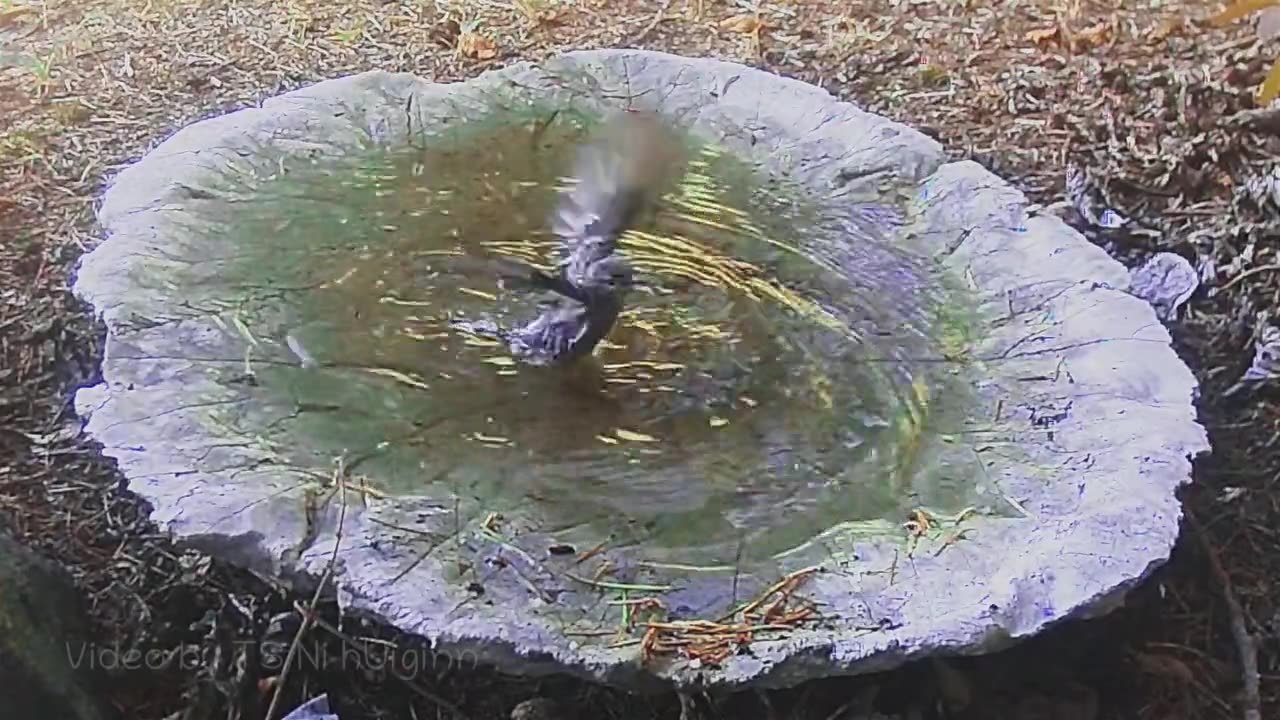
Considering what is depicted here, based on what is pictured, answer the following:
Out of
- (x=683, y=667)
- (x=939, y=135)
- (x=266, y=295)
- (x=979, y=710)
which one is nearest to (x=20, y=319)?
(x=266, y=295)

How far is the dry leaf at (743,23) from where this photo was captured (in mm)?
2764

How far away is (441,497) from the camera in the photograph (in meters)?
1.33

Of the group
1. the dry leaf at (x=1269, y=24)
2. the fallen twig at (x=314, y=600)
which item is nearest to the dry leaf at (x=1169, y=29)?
the dry leaf at (x=1269, y=24)

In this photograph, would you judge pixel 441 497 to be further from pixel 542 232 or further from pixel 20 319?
pixel 20 319

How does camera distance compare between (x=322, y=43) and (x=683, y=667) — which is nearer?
(x=683, y=667)

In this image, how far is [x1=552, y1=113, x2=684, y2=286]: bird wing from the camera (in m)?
1.55

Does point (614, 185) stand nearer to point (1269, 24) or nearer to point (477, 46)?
point (477, 46)

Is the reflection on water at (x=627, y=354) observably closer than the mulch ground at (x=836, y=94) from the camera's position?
Yes

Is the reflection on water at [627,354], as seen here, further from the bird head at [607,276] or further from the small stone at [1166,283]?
the small stone at [1166,283]

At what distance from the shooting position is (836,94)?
8.48ft

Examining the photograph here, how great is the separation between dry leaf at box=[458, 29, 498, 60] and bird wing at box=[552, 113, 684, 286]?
996 mm

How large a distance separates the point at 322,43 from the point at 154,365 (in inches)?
56.0

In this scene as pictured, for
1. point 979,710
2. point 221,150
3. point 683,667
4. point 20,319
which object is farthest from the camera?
point 20,319

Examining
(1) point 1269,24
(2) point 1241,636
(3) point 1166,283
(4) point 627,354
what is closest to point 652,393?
(4) point 627,354
